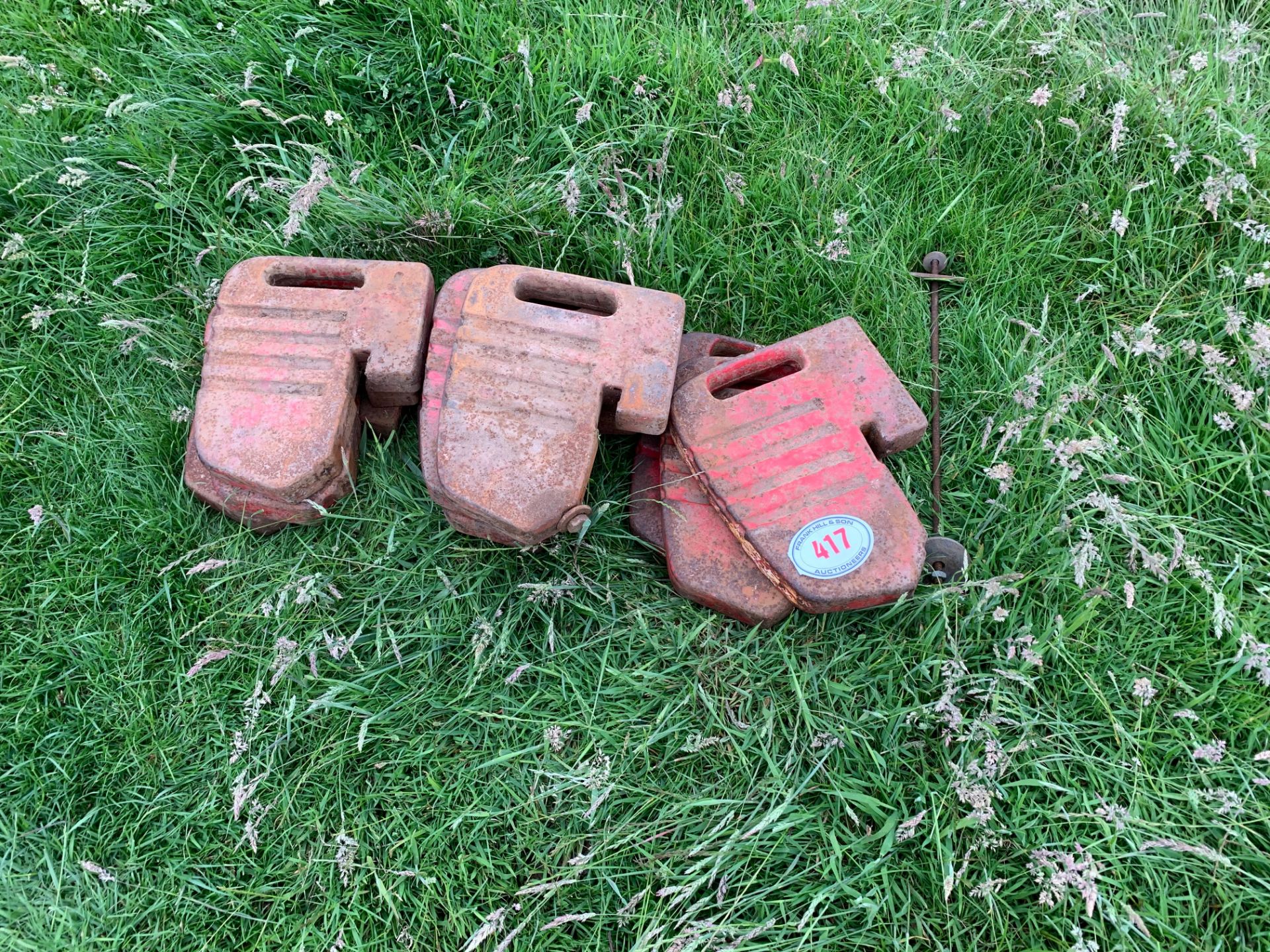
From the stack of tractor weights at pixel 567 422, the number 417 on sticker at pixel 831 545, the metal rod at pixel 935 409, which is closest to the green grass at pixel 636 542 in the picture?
the metal rod at pixel 935 409

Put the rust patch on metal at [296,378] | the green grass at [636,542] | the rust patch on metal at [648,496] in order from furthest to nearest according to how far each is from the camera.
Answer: the rust patch on metal at [648,496], the rust patch on metal at [296,378], the green grass at [636,542]

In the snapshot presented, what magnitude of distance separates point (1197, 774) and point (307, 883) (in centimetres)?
191

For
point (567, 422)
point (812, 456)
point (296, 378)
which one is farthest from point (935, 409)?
point (296, 378)

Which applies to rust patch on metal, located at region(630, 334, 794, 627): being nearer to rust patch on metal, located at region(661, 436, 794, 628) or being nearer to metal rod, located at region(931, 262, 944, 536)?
rust patch on metal, located at region(661, 436, 794, 628)

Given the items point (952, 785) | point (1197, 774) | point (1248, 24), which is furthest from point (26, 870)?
→ point (1248, 24)

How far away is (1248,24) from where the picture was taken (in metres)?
2.64

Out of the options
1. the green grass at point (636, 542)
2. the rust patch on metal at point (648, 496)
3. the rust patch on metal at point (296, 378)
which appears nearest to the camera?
the green grass at point (636, 542)

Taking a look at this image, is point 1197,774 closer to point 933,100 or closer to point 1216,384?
point 1216,384

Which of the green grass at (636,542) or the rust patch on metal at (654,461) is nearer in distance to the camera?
the green grass at (636,542)

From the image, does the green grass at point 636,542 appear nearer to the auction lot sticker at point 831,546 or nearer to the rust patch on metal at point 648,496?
the rust patch on metal at point 648,496

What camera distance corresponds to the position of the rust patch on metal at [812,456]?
1919mm

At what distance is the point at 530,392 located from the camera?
1.96m

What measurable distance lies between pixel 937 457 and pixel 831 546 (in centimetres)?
50

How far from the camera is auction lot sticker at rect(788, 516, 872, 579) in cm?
191
